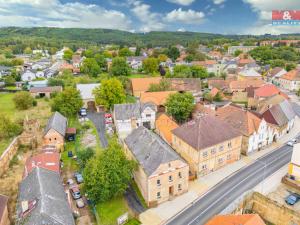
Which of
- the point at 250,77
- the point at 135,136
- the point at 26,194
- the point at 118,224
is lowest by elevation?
the point at 118,224

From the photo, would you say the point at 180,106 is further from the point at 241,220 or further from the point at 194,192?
the point at 241,220

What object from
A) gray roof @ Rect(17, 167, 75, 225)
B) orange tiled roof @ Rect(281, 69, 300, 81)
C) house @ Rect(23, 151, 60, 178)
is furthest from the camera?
orange tiled roof @ Rect(281, 69, 300, 81)

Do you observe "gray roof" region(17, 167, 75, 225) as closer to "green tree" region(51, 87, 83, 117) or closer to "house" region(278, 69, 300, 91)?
"green tree" region(51, 87, 83, 117)

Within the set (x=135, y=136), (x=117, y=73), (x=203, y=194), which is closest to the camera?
(x=203, y=194)

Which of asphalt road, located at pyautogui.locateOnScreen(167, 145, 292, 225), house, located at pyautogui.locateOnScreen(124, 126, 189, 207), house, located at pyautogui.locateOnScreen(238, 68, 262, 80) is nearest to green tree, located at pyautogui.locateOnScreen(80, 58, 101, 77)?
house, located at pyautogui.locateOnScreen(238, 68, 262, 80)

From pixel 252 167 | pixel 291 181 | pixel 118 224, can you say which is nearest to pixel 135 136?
pixel 118 224

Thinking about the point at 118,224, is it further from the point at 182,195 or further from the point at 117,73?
the point at 117,73

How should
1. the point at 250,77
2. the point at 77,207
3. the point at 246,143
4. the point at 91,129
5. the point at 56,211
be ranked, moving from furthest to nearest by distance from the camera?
the point at 250,77 → the point at 91,129 → the point at 246,143 → the point at 77,207 → the point at 56,211

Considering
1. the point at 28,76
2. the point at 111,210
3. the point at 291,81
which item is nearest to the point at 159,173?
the point at 111,210
